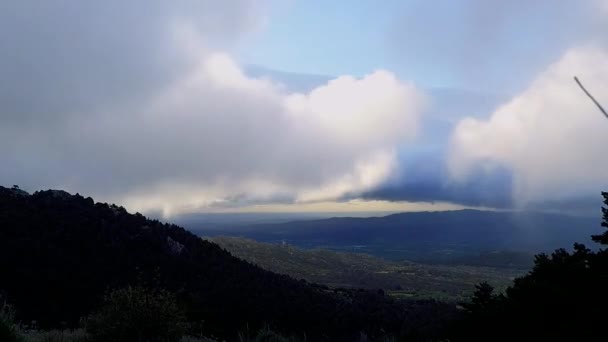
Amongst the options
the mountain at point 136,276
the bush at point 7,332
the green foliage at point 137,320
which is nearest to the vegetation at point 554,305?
the green foliage at point 137,320

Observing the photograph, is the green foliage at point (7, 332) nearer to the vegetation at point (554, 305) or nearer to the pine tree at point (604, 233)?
the vegetation at point (554, 305)

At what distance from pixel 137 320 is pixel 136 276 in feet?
111

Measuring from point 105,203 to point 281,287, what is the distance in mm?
26722

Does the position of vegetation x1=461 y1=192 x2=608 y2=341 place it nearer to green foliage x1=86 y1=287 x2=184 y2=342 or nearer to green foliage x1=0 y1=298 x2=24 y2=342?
green foliage x1=86 y1=287 x2=184 y2=342

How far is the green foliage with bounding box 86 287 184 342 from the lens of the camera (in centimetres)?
1256

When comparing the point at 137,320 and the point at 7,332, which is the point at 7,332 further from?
the point at 137,320

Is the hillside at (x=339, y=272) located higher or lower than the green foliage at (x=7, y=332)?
lower

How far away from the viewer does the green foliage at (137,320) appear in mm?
12562

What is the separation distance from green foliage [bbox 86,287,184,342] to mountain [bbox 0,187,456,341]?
20131mm

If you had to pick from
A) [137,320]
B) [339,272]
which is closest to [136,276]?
[137,320]

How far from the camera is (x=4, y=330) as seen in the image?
33.5 ft

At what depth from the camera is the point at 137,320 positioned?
1266 cm

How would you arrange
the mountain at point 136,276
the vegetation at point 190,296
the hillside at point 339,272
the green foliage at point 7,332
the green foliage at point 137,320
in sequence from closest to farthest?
the vegetation at point 190,296
the green foliage at point 7,332
the green foliage at point 137,320
the mountain at point 136,276
the hillside at point 339,272

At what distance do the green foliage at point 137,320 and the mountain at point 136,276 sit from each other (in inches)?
793
